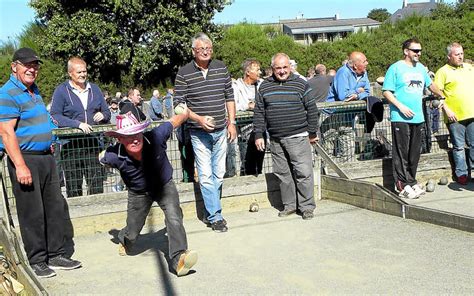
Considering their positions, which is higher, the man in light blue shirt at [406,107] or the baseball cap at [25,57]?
the baseball cap at [25,57]

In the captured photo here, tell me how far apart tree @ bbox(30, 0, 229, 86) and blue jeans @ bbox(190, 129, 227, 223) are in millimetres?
27859

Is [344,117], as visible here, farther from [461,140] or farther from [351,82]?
[461,140]

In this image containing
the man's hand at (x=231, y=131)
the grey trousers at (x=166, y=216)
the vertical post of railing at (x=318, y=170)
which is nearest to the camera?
the grey trousers at (x=166, y=216)

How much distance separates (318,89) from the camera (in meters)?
11.3

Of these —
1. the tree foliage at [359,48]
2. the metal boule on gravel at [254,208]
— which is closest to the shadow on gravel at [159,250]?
the metal boule on gravel at [254,208]

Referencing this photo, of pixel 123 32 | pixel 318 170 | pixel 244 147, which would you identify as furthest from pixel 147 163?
pixel 123 32

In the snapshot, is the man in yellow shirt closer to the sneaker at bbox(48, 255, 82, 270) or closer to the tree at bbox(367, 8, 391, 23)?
the sneaker at bbox(48, 255, 82, 270)

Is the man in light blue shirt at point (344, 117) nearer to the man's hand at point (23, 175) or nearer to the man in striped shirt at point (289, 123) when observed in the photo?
the man in striped shirt at point (289, 123)

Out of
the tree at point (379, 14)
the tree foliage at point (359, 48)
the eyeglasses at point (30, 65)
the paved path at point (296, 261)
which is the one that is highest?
the tree at point (379, 14)

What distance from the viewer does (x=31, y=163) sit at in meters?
5.93

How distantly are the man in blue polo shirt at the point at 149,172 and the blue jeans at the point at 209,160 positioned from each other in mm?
1178

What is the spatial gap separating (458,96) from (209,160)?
13.0 feet

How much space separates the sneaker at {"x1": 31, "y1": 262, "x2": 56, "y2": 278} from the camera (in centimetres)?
593

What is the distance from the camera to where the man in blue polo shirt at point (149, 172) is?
226 inches
